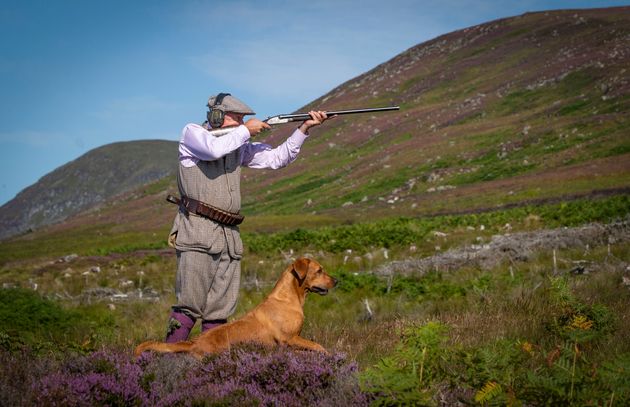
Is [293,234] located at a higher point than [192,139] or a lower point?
lower

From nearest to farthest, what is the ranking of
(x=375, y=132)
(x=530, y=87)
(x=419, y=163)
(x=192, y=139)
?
1. (x=192, y=139)
2. (x=419, y=163)
3. (x=530, y=87)
4. (x=375, y=132)

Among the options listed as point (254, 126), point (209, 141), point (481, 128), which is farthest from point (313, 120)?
point (481, 128)

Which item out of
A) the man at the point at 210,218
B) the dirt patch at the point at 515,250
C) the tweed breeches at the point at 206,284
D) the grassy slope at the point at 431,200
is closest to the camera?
the man at the point at 210,218

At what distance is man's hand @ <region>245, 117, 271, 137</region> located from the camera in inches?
267

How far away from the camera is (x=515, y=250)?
15.3 meters

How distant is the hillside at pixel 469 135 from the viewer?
4147 cm

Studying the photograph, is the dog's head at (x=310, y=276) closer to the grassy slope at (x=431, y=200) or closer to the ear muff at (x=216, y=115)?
the grassy slope at (x=431, y=200)

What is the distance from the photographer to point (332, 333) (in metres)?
7.90

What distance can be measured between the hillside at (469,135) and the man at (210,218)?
27.3 meters

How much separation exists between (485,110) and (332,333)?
6265cm

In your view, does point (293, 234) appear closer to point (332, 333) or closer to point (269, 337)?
point (332, 333)

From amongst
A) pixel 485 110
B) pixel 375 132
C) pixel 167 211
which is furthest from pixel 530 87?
pixel 167 211

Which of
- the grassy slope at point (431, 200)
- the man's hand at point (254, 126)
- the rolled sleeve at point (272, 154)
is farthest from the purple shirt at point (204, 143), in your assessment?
the grassy slope at point (431, 200)

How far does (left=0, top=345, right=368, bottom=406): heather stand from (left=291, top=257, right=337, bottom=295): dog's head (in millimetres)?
1419
